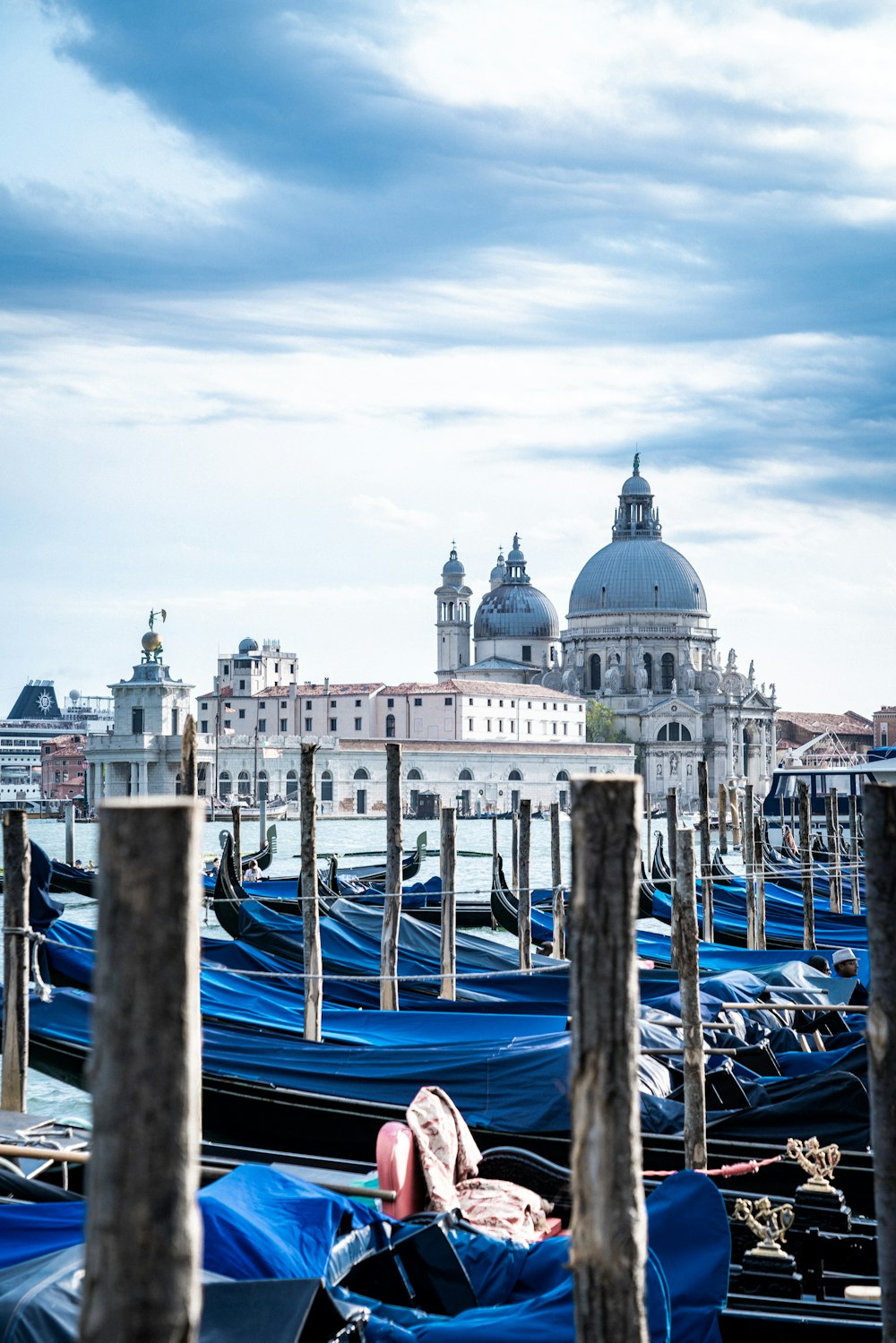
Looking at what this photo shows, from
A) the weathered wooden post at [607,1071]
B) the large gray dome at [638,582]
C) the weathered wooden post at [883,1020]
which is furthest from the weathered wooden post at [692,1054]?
the large gray dome at [638,582]

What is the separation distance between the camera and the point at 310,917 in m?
8.23

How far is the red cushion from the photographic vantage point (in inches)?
178

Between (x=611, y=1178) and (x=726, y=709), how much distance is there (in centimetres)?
5335

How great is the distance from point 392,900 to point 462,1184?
4573 mm

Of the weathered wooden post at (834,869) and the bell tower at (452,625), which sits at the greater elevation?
the bell tower at (452,625)

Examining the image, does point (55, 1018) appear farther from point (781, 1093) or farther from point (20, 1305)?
point (20, 1305)

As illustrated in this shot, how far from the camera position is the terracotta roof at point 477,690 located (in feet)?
163

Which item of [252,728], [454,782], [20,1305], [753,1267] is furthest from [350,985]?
[252,728]

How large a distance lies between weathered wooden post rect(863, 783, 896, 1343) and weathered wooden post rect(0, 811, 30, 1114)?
377 centimetres

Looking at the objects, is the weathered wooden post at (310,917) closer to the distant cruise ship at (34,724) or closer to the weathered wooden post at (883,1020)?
the weathered wooden post at (883,1020)

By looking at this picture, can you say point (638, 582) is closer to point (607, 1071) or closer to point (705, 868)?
point (705, 868)

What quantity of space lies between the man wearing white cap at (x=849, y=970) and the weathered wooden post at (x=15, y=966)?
13.2ft

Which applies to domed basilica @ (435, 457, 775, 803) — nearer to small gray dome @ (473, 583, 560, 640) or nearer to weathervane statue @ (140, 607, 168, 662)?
small gray dome @ (473, 583, 560, 640)

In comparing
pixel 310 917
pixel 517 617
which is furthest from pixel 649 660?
pixel 310 917
